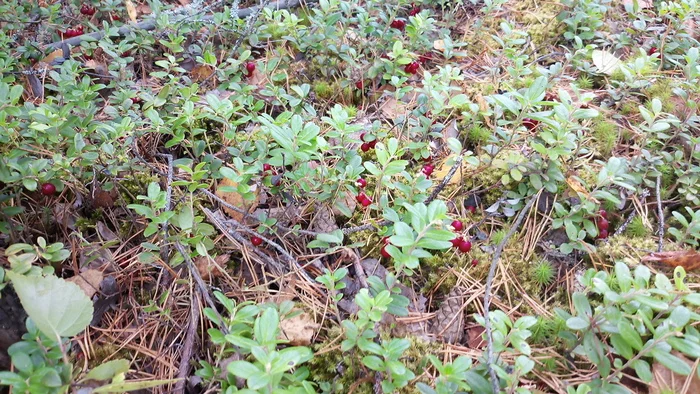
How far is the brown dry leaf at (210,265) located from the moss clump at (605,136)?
2740 mm

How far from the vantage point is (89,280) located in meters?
2.55

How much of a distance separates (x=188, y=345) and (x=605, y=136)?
317 cm

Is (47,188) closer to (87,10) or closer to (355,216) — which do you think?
(355,216)

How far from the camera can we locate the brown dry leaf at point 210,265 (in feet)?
8.58

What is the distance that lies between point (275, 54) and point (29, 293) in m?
2.92

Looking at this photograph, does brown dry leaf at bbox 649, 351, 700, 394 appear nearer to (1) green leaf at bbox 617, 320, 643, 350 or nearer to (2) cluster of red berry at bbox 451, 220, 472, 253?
(1) green leaf at bbox 617, 320, 643, 350

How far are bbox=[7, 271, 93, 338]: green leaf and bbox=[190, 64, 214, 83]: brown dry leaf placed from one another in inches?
103

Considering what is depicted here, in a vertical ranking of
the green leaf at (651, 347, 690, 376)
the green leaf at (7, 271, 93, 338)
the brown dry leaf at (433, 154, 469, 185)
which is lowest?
the brown dry leaf at (433, 154, 469, 185)

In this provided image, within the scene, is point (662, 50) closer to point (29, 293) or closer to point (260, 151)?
point (260, 151)

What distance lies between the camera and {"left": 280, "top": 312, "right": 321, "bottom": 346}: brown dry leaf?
2340 mm

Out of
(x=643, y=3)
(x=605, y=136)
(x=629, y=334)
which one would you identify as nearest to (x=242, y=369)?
(x=629, y=334)

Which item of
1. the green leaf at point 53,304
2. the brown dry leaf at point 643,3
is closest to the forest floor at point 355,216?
the green leaf at point 53,304

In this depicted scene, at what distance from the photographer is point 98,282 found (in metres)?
2.57

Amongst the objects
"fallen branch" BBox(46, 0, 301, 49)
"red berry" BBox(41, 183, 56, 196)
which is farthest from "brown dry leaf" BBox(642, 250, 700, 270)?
"fallen branch" BBox(46, 0, 301, 49)
